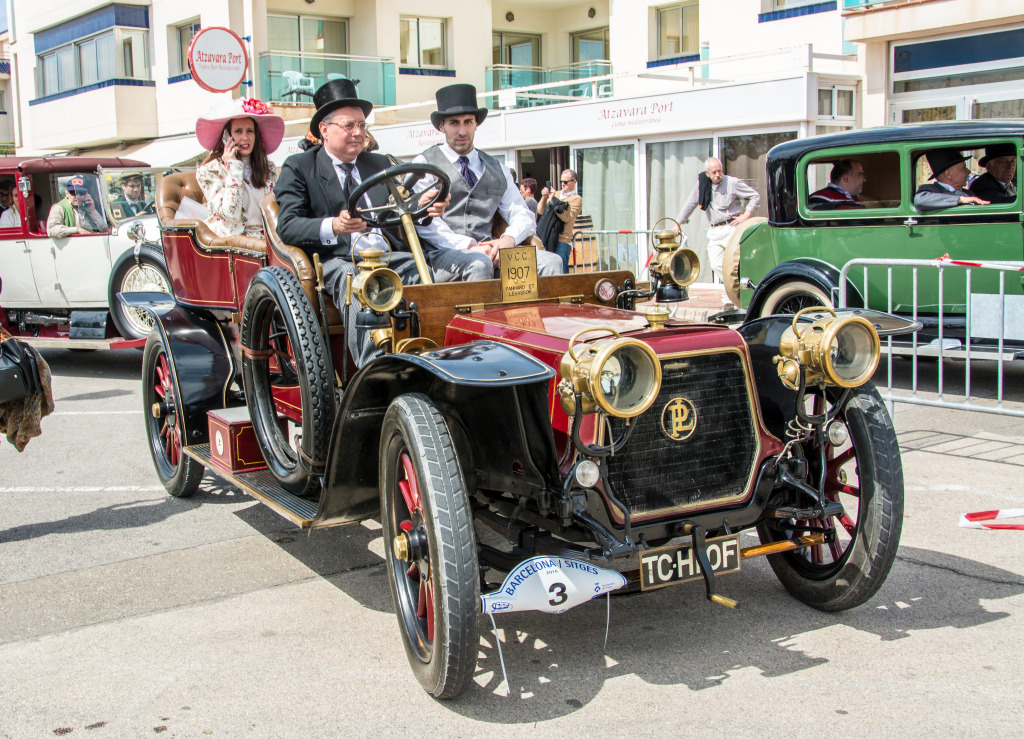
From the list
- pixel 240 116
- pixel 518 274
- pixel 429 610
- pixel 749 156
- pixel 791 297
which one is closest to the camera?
pixel 429 610

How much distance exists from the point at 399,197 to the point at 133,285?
6429 mm

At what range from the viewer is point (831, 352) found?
3.33 m

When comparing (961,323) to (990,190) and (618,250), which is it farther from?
(618,250)

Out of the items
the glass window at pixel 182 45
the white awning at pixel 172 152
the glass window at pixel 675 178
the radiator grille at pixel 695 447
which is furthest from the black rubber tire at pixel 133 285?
the glass window at pixel 182 45

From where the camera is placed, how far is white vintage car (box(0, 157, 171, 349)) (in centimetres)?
996

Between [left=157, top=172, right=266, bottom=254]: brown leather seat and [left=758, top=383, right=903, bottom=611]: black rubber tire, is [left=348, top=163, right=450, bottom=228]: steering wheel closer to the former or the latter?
[left=157, top=172, right=266, bottom=254]: brown leather seat

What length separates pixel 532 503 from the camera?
3.54 metres

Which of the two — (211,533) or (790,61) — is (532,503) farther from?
(790,61)

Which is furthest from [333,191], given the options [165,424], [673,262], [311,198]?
[165,424]

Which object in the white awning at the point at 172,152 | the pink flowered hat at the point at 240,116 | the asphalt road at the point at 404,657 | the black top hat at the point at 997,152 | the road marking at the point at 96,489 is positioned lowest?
the asphalt road at the point at 404,657

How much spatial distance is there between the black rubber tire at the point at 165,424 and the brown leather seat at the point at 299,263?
40.9 inches

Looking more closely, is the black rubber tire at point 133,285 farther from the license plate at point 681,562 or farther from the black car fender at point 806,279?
the license plate at point 681,562

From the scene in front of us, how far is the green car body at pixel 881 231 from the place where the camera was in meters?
7.69

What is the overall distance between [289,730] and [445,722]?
47cm
